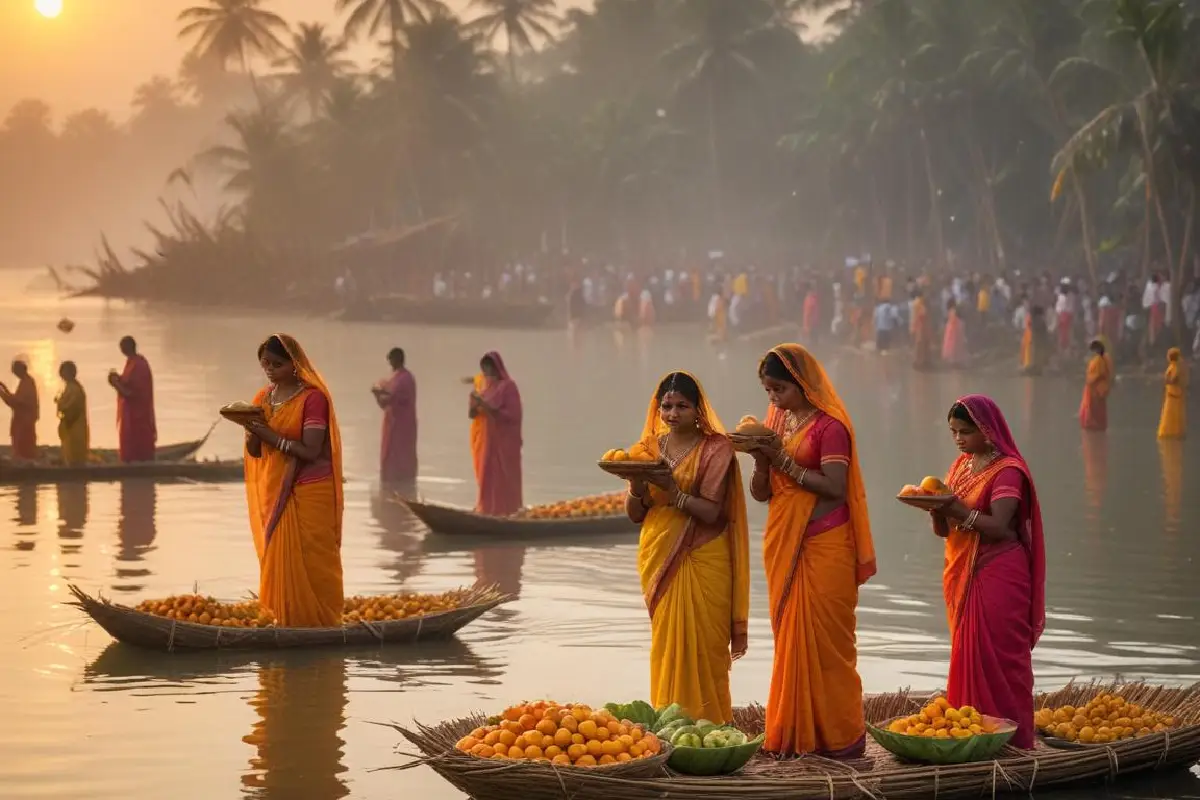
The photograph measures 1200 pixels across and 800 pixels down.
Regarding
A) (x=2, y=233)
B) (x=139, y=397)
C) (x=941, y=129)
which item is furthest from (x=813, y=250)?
(x=2, y=233)

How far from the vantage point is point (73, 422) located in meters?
17.9

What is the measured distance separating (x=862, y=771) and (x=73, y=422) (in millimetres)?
12731

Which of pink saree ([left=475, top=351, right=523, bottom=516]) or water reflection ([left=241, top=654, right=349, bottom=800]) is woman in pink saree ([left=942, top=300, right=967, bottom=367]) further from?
water reflection ([left=241, top=654, right=349, bottom=800])

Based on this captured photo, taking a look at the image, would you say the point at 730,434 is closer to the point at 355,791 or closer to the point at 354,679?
the point at 355,791

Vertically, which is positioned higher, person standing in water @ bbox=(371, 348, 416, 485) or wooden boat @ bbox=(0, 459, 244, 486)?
person standing in water @ bbox=(371, 348, 416, 485)

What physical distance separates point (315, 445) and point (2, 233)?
109m

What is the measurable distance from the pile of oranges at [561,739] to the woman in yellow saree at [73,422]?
1173 cm

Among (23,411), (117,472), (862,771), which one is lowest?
(862,771)

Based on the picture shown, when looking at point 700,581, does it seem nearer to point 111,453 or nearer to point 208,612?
point 208,612

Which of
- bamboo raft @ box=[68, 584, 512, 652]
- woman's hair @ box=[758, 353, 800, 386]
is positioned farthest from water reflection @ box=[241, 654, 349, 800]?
woman's hair @ box=[758, 353, 800, 386]

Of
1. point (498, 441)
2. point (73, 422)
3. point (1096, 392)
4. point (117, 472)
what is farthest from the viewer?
point (1096, 392)

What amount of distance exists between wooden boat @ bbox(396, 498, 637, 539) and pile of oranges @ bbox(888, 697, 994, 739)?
735cm

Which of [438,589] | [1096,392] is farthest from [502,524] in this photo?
[1096,392]

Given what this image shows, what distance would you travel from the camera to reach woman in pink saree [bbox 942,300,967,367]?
3369 centimetres
